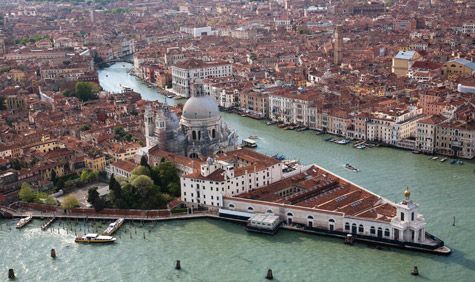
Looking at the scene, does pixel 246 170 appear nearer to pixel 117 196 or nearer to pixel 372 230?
pixel 117 196

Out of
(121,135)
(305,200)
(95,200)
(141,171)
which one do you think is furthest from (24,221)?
(121,135)

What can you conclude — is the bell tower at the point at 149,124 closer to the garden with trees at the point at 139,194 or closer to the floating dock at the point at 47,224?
the garden with trees at the point at 139,194

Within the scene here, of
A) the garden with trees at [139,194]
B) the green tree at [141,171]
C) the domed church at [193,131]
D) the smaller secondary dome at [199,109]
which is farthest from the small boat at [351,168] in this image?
the green tree at [141,171]

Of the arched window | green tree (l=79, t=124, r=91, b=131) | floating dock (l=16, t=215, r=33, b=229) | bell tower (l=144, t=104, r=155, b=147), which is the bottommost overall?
floating dock (l=16, t=215, r=33, b=229)

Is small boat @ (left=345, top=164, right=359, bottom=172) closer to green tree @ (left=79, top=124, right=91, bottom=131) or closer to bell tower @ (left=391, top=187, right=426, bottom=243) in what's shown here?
bell tower @ (left=391, top=187, right=426, bottom=243)

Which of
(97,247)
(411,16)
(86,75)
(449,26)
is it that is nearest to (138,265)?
(97,247)

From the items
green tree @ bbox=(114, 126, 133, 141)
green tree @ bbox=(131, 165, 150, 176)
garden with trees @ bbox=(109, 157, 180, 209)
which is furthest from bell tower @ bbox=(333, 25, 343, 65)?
garden with trees @ bbox=(109, 157, 180, 209)
